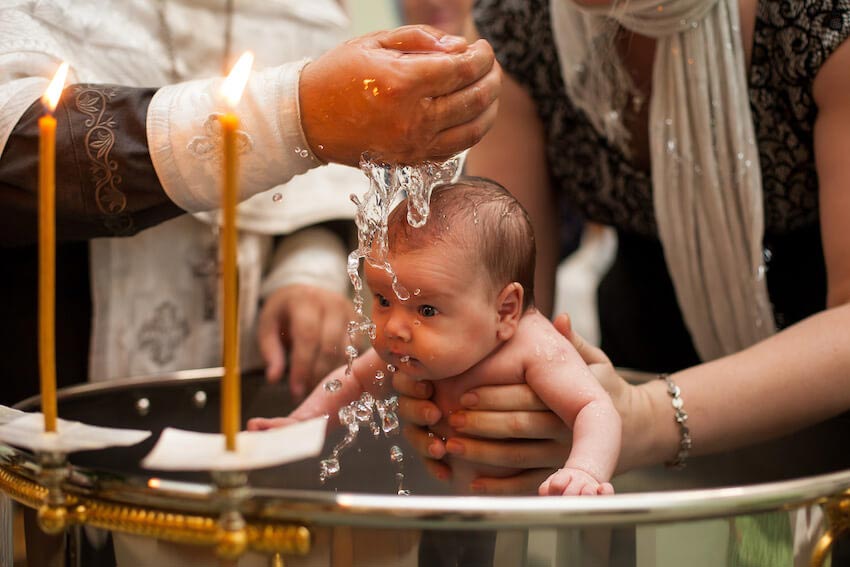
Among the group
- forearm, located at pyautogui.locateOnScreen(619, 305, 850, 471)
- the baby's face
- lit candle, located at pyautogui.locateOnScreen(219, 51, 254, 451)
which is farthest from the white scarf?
lit candle, located at pyautogui.locateOnScreen(219, 51, 254, 451)

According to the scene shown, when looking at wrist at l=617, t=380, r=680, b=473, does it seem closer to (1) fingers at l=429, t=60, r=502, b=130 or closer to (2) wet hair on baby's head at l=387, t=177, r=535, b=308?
(2) wet hair on baby's head at l=387, t=177, r=535, b=308

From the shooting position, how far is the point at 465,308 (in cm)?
68

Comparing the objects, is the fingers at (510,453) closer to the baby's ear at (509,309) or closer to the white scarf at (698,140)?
the baby's ear at (509,309)

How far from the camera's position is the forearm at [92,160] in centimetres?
68

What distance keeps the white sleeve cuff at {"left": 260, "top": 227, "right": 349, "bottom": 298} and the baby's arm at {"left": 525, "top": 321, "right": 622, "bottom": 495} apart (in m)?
0.35

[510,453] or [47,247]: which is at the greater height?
[47,247]

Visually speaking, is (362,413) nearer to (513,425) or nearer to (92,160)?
(513,425)

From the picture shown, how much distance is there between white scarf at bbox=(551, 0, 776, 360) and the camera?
2.77 ft

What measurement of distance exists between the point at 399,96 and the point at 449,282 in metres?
0.14

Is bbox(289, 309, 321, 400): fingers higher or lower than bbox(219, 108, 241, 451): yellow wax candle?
lower

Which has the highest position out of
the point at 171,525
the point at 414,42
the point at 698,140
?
the point at 414,42

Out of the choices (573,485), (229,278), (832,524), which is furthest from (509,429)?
(229,278)

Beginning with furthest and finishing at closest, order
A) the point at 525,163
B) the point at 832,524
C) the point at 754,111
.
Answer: the point at 525,163
the point at 754,111
the point at 832,524

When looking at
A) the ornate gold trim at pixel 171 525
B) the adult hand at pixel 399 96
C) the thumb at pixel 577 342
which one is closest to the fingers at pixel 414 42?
the adult hand at pixel 399 96
